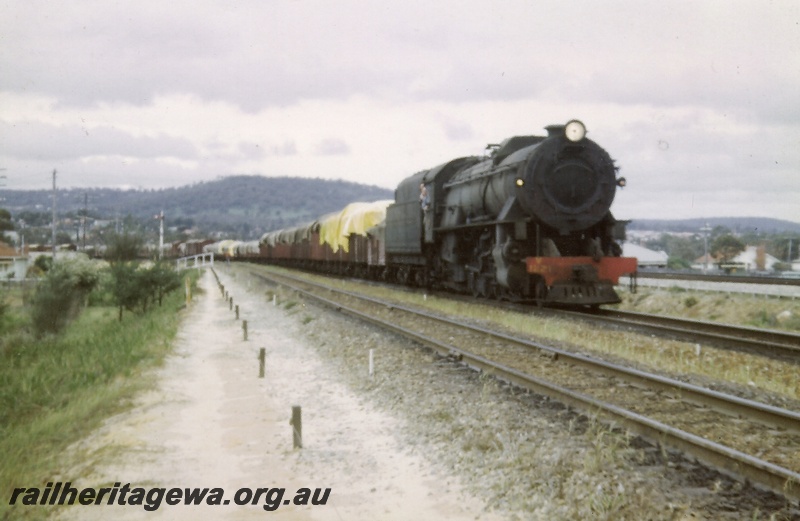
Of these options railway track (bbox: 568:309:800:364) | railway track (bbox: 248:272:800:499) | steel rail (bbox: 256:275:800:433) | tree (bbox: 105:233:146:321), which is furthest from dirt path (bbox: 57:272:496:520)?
tree (bbox: 105:233:146:321)

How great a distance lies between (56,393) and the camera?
43.3ft

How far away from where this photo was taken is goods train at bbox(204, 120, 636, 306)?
1588 centimetres

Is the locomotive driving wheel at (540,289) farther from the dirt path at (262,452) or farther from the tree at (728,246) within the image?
the tree at (728,246)

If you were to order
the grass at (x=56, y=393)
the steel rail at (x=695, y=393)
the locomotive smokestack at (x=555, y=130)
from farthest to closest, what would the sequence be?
the locomotive smokestack at (x=555, y=130) → the grass at (x=56, y=393) → the steel rail at (x=695, y=393)

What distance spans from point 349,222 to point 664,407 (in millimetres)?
28884

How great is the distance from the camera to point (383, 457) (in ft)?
23.2

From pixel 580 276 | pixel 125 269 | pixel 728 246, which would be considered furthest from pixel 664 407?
pixel 728 246

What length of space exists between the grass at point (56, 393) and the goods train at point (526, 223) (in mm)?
8124

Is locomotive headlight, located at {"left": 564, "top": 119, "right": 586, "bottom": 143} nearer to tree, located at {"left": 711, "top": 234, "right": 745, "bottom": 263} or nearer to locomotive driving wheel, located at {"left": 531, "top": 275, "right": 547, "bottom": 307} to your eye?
locomotive driving wheel, located at {"left": 531, "top": 275, "right": 547, "bottom": 307}

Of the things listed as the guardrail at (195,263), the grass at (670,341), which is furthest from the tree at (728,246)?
the grass at (670,341)

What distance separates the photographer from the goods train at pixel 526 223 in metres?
15.9

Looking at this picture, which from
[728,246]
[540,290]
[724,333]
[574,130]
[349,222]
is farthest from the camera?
[728,246]

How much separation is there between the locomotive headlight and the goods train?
0.08 feet

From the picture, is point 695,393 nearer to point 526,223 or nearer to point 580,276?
point 580,276
